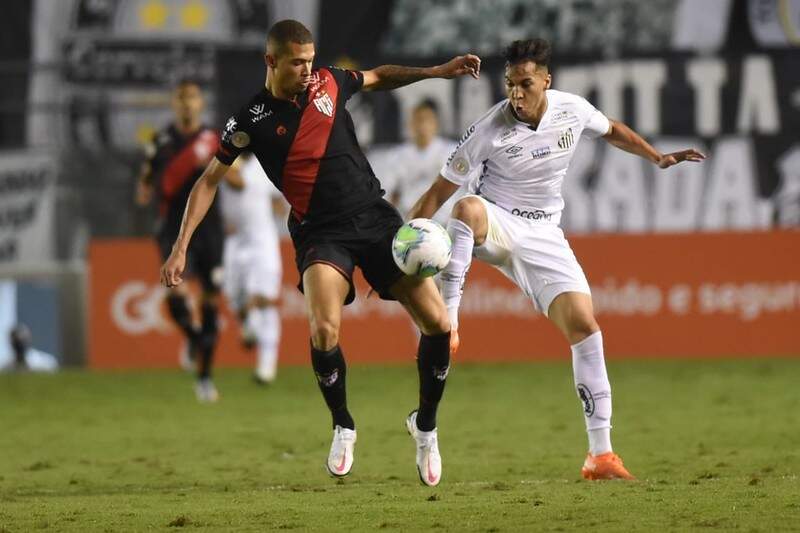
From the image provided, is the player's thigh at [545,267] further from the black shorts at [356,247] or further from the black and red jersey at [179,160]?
the black and red jersey at [179,160]

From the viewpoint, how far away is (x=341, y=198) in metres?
7.98

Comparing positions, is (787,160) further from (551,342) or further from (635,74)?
(551,342)

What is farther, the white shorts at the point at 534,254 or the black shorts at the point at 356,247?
the white shorts at the point at 534,254

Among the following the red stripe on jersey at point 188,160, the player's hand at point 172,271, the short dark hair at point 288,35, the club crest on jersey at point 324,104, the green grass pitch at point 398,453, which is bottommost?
the green grass pitch at point 398,453

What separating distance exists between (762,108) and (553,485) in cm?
1123

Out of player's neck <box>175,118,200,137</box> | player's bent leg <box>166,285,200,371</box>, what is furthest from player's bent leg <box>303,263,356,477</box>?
player's bent leg <box>166,285,200,371</box>

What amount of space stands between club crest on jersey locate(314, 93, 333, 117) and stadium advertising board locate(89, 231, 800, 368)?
9.07m

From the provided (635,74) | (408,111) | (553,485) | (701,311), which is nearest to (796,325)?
(701,311)

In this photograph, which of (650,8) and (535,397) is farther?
(650,8)

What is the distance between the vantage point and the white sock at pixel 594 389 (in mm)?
8430

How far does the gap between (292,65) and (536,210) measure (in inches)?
68.6

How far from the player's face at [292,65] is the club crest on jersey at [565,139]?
154 cm

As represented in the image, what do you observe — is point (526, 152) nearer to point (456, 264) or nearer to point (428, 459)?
point (456, 264)

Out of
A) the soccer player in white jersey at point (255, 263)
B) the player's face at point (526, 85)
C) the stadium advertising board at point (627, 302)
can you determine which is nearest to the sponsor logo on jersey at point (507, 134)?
the player's face at point (526, 85)
